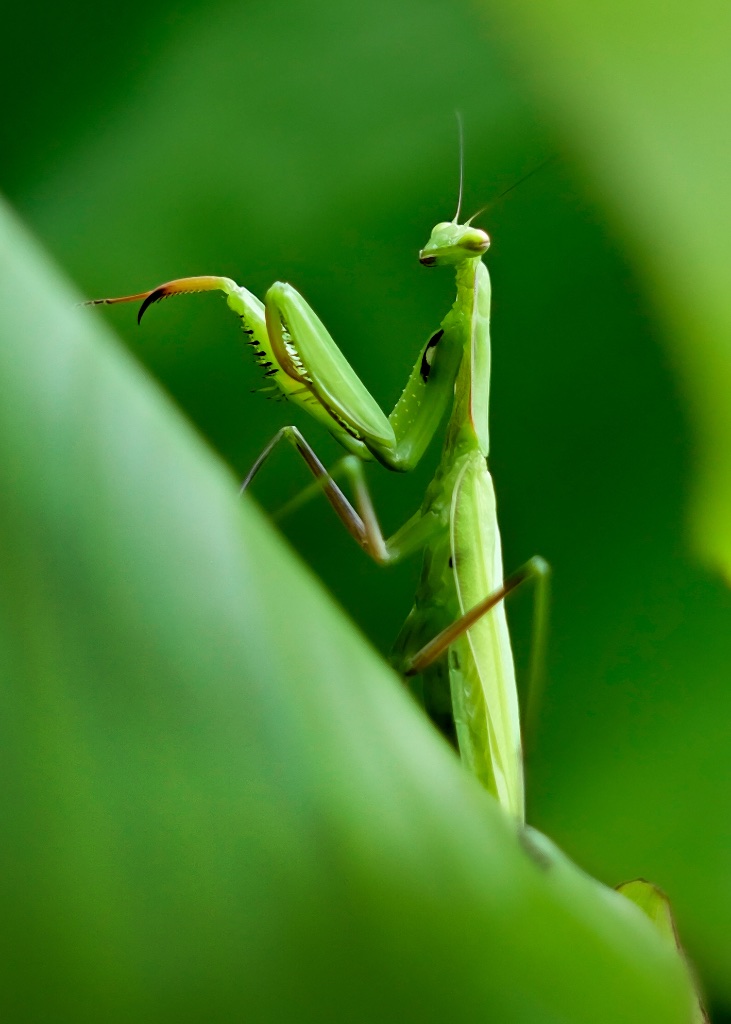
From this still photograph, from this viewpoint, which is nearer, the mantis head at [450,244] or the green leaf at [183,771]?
the green leaf at [183,771]

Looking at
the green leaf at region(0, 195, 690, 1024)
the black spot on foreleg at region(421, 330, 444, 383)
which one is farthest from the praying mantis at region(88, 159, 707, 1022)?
the green leaf at region(0, 195, 690, 1024)

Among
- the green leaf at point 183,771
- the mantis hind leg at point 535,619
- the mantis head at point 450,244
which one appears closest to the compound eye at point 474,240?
the mantis head at point 450,244

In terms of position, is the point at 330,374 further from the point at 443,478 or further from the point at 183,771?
the point at 183,771

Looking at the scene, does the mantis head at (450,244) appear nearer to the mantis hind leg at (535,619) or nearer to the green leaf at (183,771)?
the mantis hind leg at (535,619)

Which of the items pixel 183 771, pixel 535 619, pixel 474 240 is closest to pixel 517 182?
pixel 474 240

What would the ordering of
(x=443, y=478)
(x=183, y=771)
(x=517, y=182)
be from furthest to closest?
(x=443, y=478)
(x=517, y=182)
(x=183, y=771)

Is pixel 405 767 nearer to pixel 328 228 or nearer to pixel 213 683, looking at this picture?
pixel 213 683

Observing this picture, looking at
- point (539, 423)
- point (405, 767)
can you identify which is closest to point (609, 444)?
point (539, 423)
